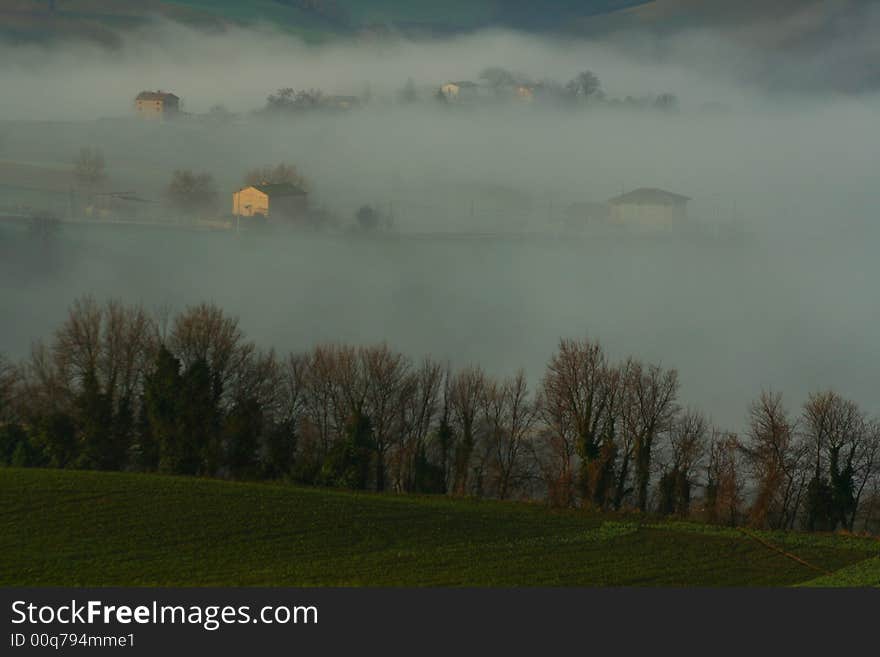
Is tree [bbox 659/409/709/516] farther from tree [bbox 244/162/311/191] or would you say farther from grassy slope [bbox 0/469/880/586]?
tree [bbox 244/162/311/191]

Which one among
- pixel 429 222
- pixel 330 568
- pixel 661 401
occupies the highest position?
pixel 429 222

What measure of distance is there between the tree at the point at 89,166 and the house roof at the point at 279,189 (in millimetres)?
5911

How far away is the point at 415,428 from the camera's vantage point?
2622cm

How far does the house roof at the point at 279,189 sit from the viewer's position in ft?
142

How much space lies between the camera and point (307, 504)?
18797 mm

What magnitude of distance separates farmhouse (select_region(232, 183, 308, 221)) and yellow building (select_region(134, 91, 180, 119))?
21.4 feet

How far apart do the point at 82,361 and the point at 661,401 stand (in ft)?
43.7

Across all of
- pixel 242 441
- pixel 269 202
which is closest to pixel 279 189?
pixel 269 202

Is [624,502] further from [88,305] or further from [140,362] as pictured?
[88,305]

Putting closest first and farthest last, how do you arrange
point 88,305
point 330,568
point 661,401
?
point 330,568 < point 661,401 < point 88,305

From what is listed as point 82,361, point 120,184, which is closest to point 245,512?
point 82,361

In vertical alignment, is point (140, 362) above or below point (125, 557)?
above

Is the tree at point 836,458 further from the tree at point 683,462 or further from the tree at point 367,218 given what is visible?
the tree at point 367,218

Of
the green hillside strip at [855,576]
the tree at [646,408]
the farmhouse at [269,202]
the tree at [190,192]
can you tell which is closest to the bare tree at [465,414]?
the tree at [646,408]
